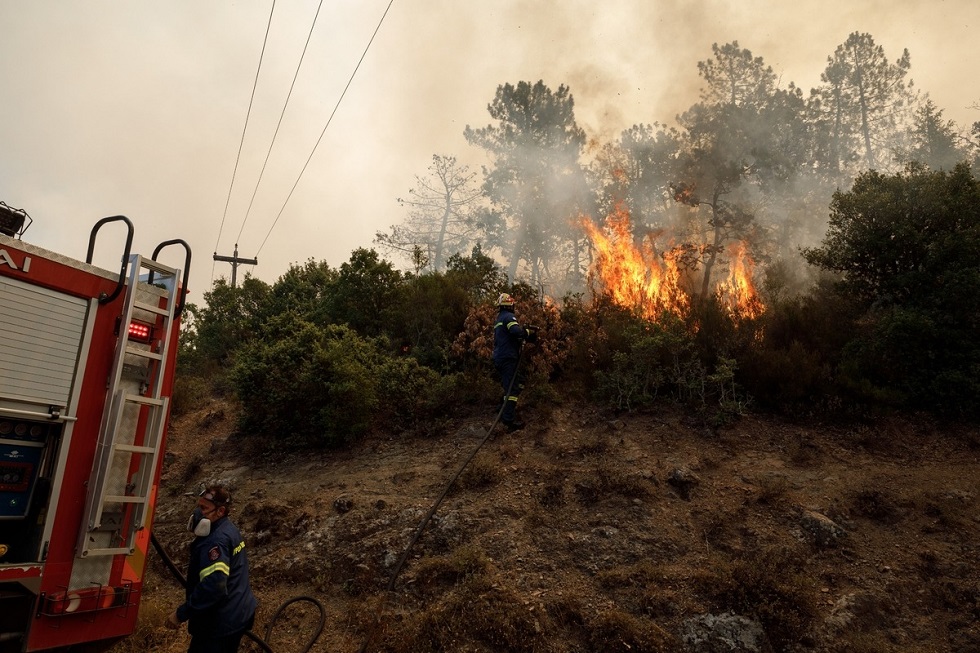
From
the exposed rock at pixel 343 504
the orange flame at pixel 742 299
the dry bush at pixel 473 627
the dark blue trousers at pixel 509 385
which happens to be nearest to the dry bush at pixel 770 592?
the dry bush at pixel 473 627

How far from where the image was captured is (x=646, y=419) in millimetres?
8867

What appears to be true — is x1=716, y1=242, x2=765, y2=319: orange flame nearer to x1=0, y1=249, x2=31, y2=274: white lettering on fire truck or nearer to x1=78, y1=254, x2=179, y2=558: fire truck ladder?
x1=78, y1=254, x2=179, y2=558: fire truck ladder

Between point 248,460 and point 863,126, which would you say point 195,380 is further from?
point 863,126

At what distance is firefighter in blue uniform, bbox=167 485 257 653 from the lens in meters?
4.07

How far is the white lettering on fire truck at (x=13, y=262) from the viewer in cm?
356

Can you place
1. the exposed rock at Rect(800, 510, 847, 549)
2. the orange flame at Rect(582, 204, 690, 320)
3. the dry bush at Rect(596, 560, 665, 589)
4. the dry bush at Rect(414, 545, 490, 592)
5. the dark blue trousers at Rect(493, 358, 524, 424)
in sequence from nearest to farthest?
the dry bush at Rect(596, 560, 665, 589)
the dry bush at Rect(414, 545, 490, 592)
the exposed rock at Rect(800, 510, 847, 549)
the dark blue trousers at Rect(493, 358, 524, 424)
the orange flame at Rect(582, 204, 690, 320)

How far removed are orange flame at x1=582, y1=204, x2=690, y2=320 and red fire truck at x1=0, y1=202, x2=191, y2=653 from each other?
8.87 m

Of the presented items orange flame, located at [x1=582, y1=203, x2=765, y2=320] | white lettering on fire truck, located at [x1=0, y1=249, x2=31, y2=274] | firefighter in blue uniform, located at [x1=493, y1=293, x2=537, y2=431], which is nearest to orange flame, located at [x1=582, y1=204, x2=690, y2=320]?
orange flame, located at [x1=582, y1=203, x2=765, y2=320]

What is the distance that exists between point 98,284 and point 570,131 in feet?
103

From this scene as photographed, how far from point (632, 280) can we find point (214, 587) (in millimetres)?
11802

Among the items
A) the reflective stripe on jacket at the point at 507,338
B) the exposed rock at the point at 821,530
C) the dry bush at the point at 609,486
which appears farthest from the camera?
the reflective stripe on jacket at the point at 507,338

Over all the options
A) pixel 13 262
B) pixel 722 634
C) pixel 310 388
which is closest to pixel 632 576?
pixel 722 634

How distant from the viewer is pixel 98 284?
4086mm

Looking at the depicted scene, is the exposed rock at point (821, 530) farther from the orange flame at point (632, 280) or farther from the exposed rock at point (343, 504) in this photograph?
the exposed rock at point (343, 504)
